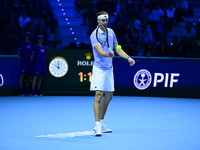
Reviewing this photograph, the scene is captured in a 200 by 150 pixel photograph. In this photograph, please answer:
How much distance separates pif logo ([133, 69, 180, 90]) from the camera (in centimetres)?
1173

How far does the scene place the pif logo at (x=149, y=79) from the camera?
11.7 m

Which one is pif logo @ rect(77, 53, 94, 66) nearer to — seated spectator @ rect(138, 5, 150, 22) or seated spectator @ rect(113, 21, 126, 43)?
seated spectator @ rect(113, 21, 126, 43)

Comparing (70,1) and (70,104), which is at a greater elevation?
(70,1)

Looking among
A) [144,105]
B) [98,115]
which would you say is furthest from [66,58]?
[98,115]

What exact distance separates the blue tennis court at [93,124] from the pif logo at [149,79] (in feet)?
3.33

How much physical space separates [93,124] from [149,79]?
5530mm

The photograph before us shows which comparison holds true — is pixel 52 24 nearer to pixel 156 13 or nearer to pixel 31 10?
pixel 31 10

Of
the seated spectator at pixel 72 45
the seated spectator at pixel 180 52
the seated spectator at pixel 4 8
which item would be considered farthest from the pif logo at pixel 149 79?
the seated spectator at pixel 4 8

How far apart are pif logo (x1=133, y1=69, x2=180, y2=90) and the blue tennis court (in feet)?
3.33

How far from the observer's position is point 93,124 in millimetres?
6641

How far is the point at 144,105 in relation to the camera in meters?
9.73

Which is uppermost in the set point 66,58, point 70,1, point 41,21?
point 70,1

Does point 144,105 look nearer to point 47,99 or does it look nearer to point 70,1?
point 47,99

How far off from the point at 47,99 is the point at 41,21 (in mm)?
5139
